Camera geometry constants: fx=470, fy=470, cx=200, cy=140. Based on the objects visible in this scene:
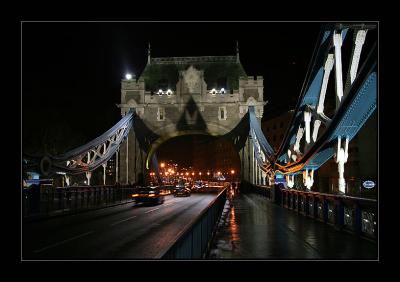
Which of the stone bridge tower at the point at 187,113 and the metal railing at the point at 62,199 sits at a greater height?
the stone bridge tower at the point at 187,113

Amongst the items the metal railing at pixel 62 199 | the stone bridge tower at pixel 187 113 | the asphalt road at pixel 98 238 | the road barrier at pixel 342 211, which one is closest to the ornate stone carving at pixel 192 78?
the stone bridge tower at pixel 187 113

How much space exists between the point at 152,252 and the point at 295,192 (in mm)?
14425

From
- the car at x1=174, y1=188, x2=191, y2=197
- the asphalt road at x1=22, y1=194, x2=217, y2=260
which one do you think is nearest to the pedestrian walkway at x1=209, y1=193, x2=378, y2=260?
the asphalt road at x1=22, y1=194, x2=217, y2=260

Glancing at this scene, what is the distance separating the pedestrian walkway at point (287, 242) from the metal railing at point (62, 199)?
7.09 meters

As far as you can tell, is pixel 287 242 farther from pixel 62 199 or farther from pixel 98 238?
pixel 62 199

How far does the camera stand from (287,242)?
13219 millimetres

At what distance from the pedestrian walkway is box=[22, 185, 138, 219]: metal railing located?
23.2 ft

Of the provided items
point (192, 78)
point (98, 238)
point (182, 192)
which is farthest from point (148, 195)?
point (192, 78)

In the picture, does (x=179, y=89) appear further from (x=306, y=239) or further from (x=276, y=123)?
(x=276, y=123)

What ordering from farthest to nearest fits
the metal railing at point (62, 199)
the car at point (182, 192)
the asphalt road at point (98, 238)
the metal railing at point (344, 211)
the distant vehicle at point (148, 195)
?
the car at point (182, 192)
the distant vehicle at point (148, 195)
the metal railing at point (62, 199)
the metal railing at point (344, 211)
the asphalt road at point (98, 238)

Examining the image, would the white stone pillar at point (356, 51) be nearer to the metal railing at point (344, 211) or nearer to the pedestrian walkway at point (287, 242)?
the metal railing at point (344, 211)

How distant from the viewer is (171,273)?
677 cm

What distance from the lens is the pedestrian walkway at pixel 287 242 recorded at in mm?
11070
